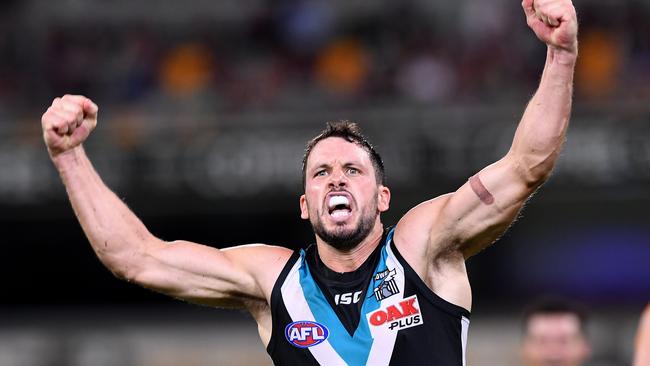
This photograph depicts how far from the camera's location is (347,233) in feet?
19.3

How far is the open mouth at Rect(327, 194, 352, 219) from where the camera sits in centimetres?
590

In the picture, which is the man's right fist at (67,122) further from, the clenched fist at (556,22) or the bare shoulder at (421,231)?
the clenched fist at (556,22)

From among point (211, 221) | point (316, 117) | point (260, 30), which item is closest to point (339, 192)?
point (316, 117)

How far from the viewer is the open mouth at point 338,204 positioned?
5.90 m

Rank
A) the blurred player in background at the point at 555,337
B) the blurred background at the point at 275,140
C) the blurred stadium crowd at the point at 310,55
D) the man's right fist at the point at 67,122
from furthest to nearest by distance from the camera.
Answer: the blurred stadium crowd at the point at 310,55, the blurred background at the point at 275,140, the blurred player in background at the point at 555,337, the man's right fist at the point at 67,122

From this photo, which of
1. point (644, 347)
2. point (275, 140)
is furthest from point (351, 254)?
point (275, 140)

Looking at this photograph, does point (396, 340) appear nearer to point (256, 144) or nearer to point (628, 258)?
point (256, 144)

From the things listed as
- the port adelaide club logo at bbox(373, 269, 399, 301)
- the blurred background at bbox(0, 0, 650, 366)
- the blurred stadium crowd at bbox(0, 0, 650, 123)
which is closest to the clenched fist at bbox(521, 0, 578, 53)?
the port adelaide club logo at bbox(373, 269, 399, 301)

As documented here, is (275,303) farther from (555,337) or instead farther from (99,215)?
(555,337)

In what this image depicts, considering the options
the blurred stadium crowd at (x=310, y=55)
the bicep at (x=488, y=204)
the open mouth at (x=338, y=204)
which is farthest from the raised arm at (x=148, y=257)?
the blurred stadium crowd at (x=310, y=55)

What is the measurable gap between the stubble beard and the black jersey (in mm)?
109

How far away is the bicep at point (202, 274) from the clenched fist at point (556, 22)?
5.61 feet

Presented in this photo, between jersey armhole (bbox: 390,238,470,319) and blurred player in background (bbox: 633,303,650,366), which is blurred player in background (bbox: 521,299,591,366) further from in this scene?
blurred player in background (bbox: 633,303,650,366)

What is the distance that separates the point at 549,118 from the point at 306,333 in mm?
1472
